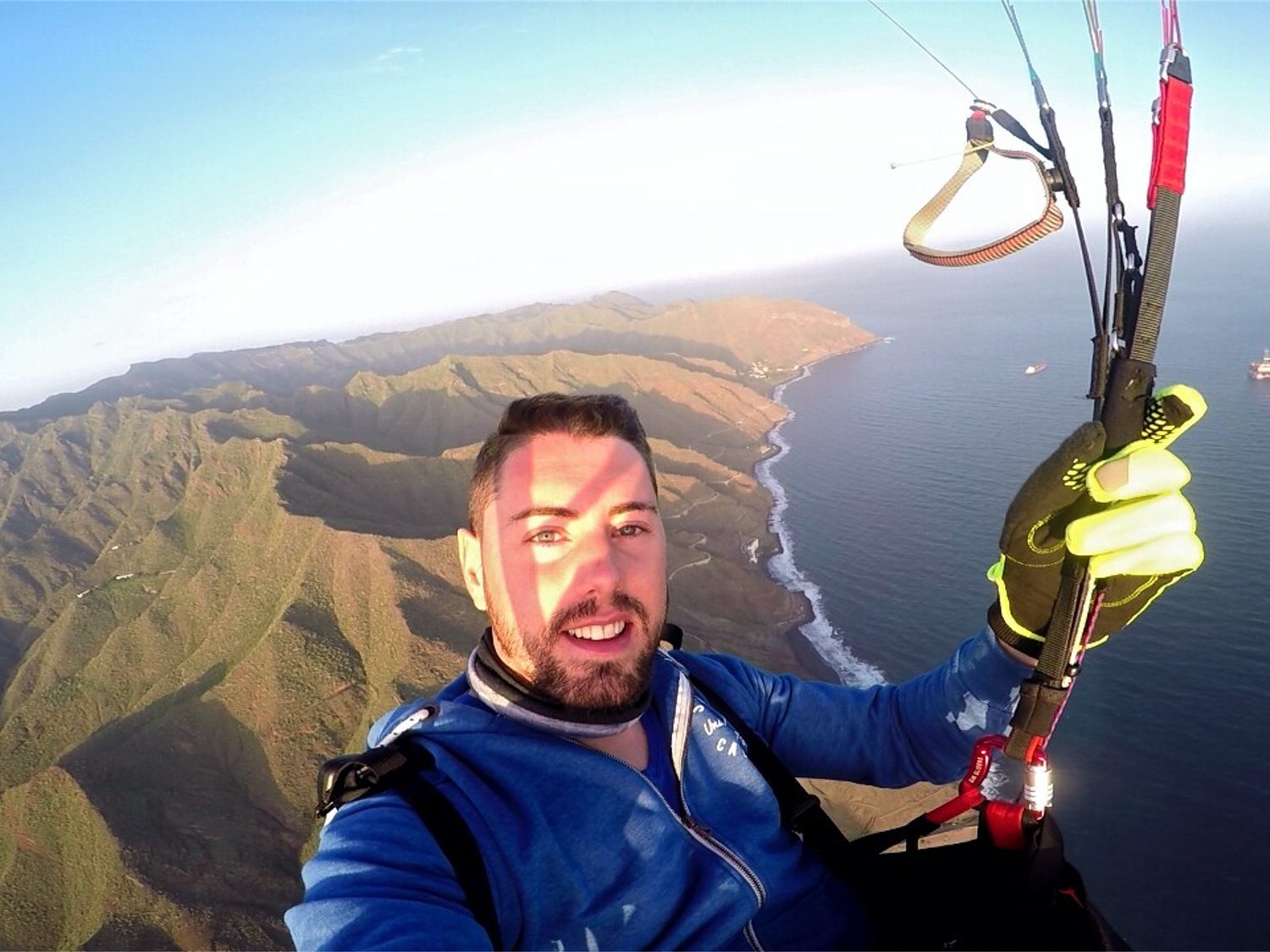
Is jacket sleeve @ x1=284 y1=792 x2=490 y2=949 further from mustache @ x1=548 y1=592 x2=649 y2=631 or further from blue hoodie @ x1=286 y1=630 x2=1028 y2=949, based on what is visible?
mustache @ x1=548 y1=592 x2=649 y2=631

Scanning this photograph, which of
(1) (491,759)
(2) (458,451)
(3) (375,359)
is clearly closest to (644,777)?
(1) (491,759)

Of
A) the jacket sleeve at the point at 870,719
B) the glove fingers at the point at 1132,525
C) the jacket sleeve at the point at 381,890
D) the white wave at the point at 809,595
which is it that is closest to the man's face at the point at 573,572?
the jacket sleeve at the point at 381,890

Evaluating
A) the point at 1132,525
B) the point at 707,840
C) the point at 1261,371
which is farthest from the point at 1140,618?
the point at 707,840

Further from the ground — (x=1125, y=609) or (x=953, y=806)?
(x=1125, y=609)

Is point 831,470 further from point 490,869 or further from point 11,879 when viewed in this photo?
point 490,869

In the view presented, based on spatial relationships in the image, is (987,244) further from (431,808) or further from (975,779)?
(431,808)

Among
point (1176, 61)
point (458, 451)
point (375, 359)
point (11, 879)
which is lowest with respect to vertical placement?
point (11, 879)

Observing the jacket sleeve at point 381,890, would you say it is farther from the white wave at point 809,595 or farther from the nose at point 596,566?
the white wave at point 809,595

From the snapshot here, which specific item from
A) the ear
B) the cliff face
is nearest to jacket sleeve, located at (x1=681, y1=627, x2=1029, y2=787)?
the ear
